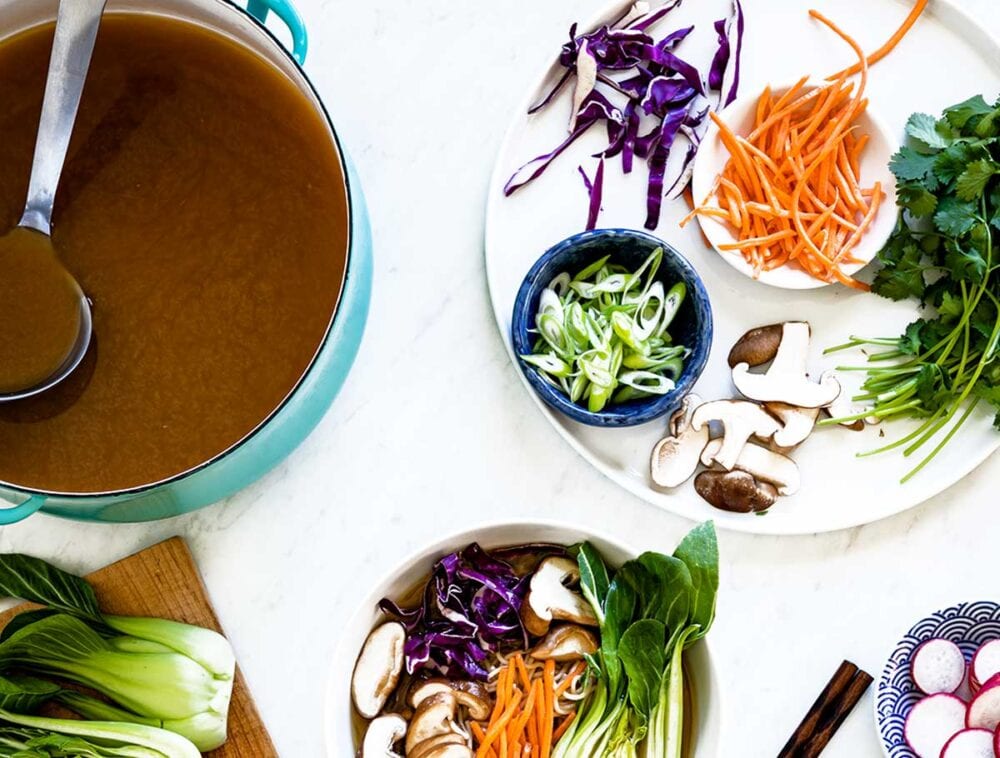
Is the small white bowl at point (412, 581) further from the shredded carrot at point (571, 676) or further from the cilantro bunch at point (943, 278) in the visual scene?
the cilantro bunch at point (943, 278)

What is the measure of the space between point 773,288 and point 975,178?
27cm

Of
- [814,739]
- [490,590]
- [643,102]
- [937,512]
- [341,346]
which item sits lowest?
[814,739]

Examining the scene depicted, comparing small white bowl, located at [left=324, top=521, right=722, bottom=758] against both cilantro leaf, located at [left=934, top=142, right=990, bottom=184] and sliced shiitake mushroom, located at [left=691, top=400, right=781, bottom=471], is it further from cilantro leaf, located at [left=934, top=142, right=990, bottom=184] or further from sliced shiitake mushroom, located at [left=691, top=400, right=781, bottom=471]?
cilantro leaf, located at [left=934, top=142, right=990, bottom=184]

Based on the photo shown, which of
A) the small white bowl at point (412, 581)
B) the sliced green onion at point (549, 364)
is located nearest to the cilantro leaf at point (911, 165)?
the sliced green onion at point (549, 364)

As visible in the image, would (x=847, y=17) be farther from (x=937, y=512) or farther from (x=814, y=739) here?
(x=814, y=739)

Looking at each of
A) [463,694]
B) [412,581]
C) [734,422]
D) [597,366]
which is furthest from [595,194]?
[463,694]

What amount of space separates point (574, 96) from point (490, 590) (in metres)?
0.64

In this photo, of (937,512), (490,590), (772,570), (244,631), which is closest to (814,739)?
(772,570)

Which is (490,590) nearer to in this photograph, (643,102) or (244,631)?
(244,631)

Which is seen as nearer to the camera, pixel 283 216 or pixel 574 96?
pixel 283 216

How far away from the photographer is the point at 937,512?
1482mm

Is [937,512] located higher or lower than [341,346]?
lower

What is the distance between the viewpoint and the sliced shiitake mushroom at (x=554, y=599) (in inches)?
53.9

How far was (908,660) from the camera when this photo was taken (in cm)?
144
